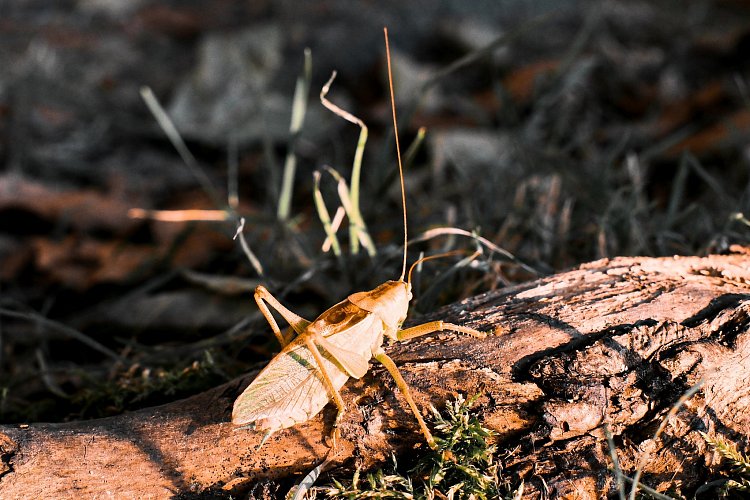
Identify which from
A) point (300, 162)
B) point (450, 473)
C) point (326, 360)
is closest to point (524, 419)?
point (450, 473)

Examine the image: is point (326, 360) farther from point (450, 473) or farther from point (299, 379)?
point (450, 473)

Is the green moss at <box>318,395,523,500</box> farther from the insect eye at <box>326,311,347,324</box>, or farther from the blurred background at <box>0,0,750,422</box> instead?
the blurred background at <box>0,0,750,422</box>

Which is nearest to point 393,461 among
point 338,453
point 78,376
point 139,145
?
point 338,453

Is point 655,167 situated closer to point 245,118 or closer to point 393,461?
point 245,118

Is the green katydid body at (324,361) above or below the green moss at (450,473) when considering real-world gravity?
above

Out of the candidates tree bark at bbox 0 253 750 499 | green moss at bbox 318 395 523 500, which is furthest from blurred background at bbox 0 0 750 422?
green moss at bbox 318 395 523 500

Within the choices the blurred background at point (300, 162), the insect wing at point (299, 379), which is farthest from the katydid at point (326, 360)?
the blurred background at point (300, 162)

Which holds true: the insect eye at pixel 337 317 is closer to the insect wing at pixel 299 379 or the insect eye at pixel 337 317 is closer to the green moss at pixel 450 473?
the insect wing at pixel 299 379
